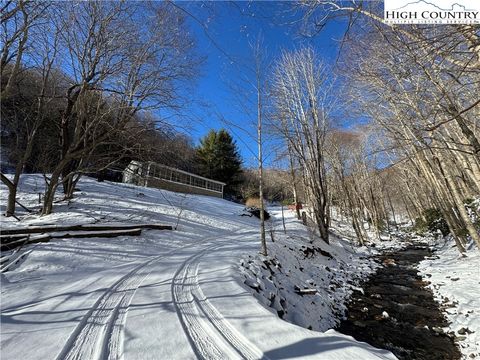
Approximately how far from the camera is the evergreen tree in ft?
101

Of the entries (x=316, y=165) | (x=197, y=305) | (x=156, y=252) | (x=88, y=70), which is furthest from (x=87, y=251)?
(x=316, y=165)

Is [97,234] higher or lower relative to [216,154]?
lower

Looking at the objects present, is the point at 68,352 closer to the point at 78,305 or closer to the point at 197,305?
the point at 78,305

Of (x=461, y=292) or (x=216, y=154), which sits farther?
(x=216, y=154)

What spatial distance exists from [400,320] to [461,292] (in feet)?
7.24

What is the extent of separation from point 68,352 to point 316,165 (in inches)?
453

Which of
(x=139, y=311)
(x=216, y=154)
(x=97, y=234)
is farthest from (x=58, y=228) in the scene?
(x=216, y=154)

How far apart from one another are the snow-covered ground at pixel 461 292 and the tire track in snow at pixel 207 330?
4.20 metres

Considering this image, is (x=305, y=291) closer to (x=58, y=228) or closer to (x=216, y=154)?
(x=58, y=228)

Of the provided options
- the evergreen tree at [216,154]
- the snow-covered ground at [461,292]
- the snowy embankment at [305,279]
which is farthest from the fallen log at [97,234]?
the evergreen tree at [216,154]

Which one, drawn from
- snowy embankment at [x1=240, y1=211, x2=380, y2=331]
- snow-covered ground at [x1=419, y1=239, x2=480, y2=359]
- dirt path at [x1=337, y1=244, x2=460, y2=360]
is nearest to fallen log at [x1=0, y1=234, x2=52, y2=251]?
snowy embankment at [x1=240, y1=211, x2=380, y2=331]

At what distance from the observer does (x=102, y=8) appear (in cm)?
725

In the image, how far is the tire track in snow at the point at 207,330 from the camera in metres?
2.22

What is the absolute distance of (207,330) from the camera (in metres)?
2.62
